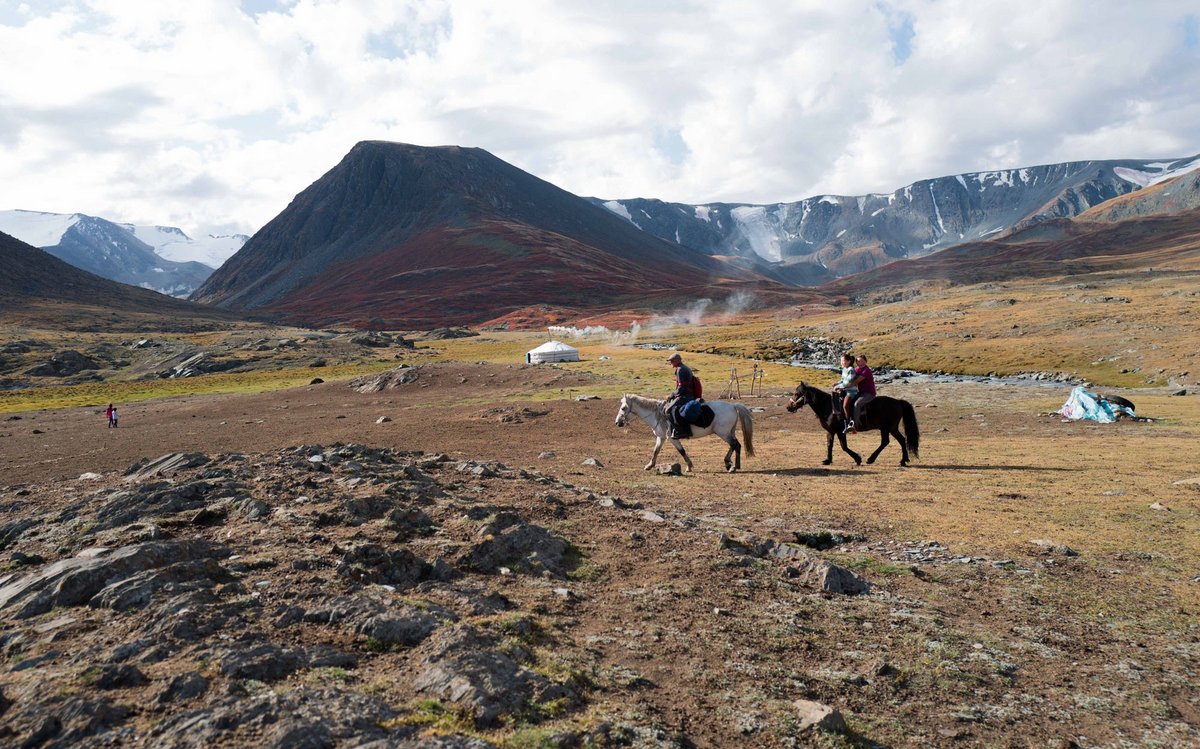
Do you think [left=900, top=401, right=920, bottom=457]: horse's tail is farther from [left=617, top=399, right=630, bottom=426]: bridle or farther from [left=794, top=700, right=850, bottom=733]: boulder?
[left=794, top=700, right=850, bottom=733]: boulder

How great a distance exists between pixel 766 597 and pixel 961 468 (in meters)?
12.7

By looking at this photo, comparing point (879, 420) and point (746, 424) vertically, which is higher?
point (746, 424)

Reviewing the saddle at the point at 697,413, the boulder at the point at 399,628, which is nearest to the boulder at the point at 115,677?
the boulder at the point at 399,628

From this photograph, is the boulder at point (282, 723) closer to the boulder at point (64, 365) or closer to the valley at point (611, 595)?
the valley at point (611, 595)

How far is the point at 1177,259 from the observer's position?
567 feet

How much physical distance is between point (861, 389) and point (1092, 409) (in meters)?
14.9

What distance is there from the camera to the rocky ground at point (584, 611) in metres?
5.86

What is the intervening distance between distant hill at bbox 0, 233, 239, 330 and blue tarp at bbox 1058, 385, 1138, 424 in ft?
467

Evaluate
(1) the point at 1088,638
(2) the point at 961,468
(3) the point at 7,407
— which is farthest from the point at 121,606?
(3) the point at 7,407

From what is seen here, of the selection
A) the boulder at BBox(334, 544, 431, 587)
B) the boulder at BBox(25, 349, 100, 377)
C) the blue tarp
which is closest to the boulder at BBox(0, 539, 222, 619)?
the boulder at BBox(334, 544, 431, 587)

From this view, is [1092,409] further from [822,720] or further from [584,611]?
[822,720]

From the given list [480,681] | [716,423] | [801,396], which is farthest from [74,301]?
[480,681]

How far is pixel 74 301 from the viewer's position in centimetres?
14912

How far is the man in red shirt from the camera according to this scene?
65.3 feet
